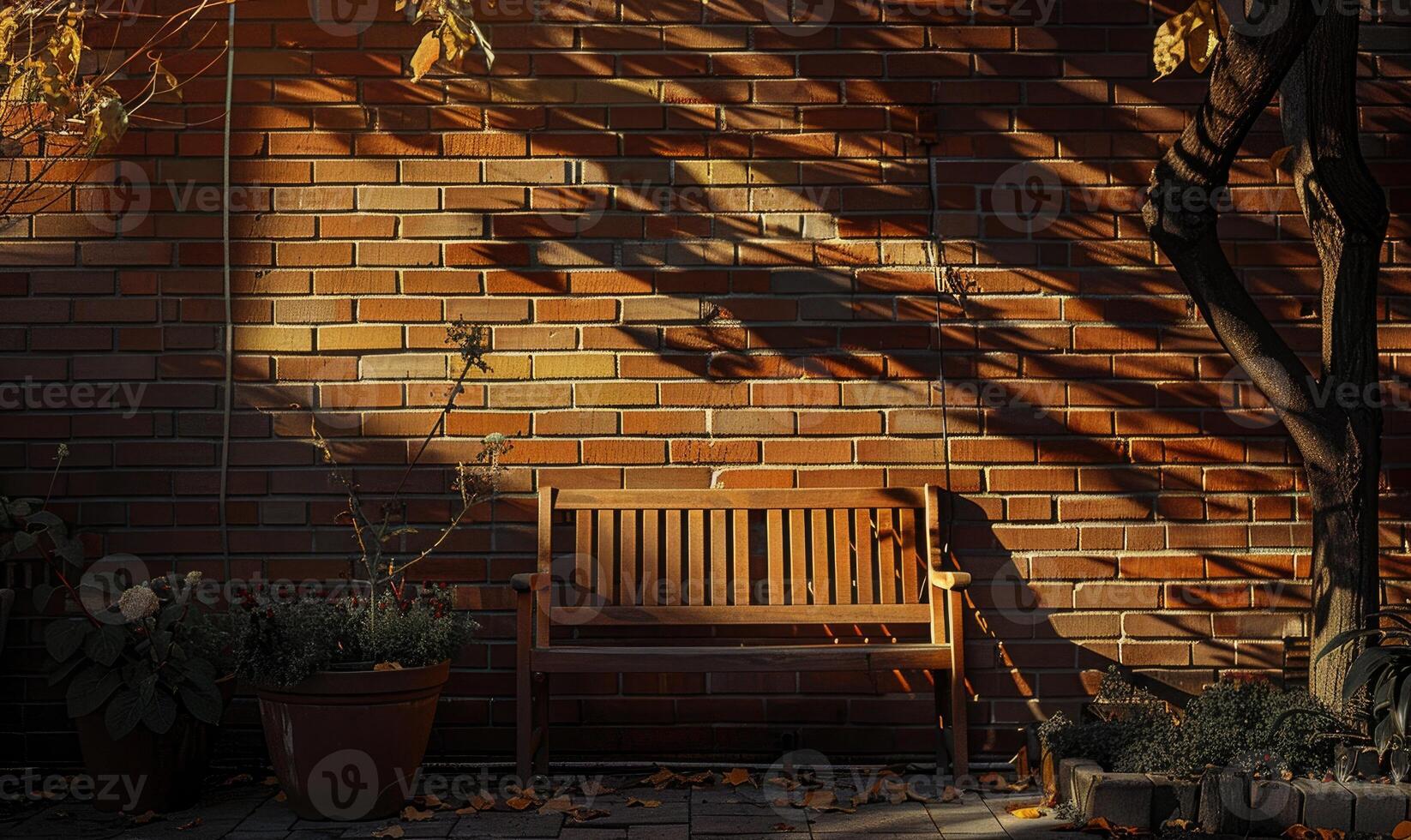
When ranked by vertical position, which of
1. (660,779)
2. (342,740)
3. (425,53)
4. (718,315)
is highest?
(425,53)

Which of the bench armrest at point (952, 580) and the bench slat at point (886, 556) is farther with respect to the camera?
the bench slat at point (886, 556)

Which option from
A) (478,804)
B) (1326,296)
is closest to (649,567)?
(478,804)

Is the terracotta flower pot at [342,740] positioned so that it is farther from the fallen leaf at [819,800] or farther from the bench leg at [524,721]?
the fallen leaf at [819,800]

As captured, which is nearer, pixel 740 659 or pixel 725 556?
pixel 740 659

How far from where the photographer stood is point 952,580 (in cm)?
397

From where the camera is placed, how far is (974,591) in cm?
435

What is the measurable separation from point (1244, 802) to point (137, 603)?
125 inches

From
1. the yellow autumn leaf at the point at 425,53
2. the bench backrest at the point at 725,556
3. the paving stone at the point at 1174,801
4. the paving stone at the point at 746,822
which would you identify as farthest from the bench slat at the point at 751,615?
the yellow autumn leaf at the point at 425,53

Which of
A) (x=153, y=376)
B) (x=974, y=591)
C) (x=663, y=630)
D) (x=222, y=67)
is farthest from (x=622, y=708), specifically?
(x=222, y=67)

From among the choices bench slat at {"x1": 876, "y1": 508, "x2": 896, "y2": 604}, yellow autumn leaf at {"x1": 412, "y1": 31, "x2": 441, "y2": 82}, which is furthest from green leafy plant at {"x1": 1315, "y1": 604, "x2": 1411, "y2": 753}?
yellow autumn leaf at {"x1": 412, "y1": 31, "x2": 441, "y2": 82}

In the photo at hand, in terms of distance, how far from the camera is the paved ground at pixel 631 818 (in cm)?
350

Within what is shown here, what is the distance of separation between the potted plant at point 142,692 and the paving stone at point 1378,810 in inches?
128

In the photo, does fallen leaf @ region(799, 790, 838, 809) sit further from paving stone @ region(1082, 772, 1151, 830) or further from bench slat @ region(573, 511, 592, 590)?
bench slat @ region(573, 511, 592, 590)

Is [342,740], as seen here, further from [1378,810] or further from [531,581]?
[1378,810]
